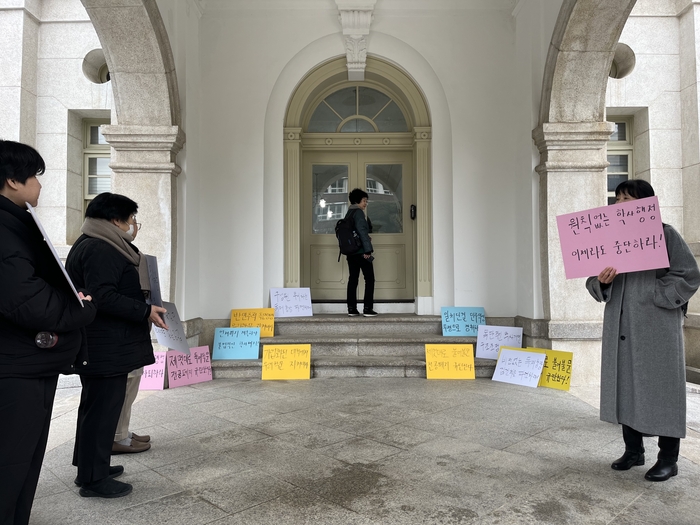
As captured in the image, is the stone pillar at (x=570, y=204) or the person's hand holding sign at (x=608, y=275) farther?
the stone pillar at (x=570, y=204)

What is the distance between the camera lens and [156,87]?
5.28 metres

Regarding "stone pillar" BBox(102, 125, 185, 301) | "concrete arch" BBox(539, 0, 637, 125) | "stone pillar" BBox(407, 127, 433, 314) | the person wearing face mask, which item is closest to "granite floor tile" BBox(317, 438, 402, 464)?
the person wearing face mask

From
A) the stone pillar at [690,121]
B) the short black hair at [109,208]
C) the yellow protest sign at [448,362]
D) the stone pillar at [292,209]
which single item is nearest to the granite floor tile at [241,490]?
the short black hair at [109,208]

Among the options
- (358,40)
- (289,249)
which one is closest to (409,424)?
(289,249)

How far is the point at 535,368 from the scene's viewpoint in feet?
16.6

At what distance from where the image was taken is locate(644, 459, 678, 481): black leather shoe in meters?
2.69

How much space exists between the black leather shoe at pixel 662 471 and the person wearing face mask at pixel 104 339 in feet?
8.67

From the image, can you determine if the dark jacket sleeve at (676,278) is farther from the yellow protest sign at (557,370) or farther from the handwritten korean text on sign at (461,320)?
the handwritten korean text on sign at (461,320)

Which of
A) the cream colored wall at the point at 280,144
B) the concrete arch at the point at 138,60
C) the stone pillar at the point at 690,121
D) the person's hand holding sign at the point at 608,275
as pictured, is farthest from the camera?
the stone pillar at the point at 690,121

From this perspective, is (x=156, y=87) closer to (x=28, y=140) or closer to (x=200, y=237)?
(x=200, y=237)

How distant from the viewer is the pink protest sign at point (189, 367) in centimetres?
509

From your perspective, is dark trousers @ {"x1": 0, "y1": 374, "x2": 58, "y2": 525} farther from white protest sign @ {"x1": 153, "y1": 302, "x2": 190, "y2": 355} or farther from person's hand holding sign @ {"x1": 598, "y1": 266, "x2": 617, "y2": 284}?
person's hand holding sign @ {"x1": 598, "y1": 266, "x2": 617, "y2": 284}

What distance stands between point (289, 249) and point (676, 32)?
6.00 metres

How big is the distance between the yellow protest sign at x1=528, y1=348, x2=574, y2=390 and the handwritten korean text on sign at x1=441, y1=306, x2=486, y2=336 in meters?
1.16
